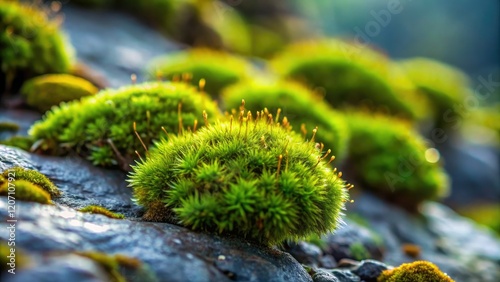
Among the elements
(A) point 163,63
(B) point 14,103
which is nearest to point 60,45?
(B) point 14,103

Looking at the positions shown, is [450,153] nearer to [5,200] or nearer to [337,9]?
[5,200]

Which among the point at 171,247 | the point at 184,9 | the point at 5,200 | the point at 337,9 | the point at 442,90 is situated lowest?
the point at 5,200

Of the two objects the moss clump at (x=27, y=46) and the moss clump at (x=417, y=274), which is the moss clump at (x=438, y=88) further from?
the moss clump at (x=417, y=274)

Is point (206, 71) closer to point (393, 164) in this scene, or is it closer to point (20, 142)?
point (393, 164)

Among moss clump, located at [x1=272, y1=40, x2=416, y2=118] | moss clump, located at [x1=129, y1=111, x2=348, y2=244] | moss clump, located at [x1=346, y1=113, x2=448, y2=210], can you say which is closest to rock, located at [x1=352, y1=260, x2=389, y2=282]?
moss clump, located at [x1=129, y1=111, x2=348, y2=244]

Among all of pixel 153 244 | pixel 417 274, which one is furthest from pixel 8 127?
pixel 417 274

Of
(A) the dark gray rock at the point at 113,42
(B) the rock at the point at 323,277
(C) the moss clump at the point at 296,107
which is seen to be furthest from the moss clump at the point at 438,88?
(B) the rock at the point at 323,277
